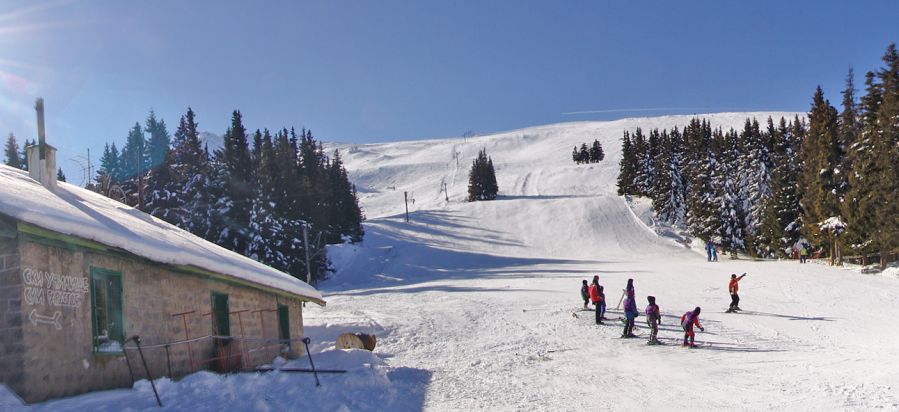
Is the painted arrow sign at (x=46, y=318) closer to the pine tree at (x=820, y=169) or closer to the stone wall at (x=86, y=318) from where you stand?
the stone wall at (x=86, y=318)

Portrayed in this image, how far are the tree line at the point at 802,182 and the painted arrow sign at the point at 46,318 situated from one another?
3467 cm

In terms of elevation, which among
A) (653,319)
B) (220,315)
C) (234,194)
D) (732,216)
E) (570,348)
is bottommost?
(570,348)

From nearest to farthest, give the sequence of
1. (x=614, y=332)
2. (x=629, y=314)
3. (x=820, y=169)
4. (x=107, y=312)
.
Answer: (x=107, y=312) < (x=629, y=314) < (x=614, y=332) < (x=820, y=169)

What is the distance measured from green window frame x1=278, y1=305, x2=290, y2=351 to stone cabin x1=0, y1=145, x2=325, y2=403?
10.5 feet

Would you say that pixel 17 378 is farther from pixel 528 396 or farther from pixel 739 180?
pixel 739 180

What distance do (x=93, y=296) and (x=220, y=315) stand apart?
14.2 ft

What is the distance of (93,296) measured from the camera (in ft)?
30.6

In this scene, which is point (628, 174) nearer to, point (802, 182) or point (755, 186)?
point (755, 186)

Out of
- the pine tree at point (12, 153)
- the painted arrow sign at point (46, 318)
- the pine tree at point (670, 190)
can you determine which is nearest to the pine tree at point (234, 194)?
the pine tree at point (12, 153)

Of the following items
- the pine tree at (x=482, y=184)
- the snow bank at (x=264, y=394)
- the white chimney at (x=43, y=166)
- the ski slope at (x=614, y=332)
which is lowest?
the ski slope at (x=614, y=332)

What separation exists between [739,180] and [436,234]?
2900 centimetres

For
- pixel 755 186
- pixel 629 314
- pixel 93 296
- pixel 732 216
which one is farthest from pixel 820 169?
pixel 93 296

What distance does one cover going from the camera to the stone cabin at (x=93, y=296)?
314 inches

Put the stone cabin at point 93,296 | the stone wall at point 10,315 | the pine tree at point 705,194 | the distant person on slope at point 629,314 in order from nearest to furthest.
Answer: the stone wall at point 10,315 → the stone cabin at point 93,296 → the distant person on slope at point 629,314 → the pine tree at point 705,194
